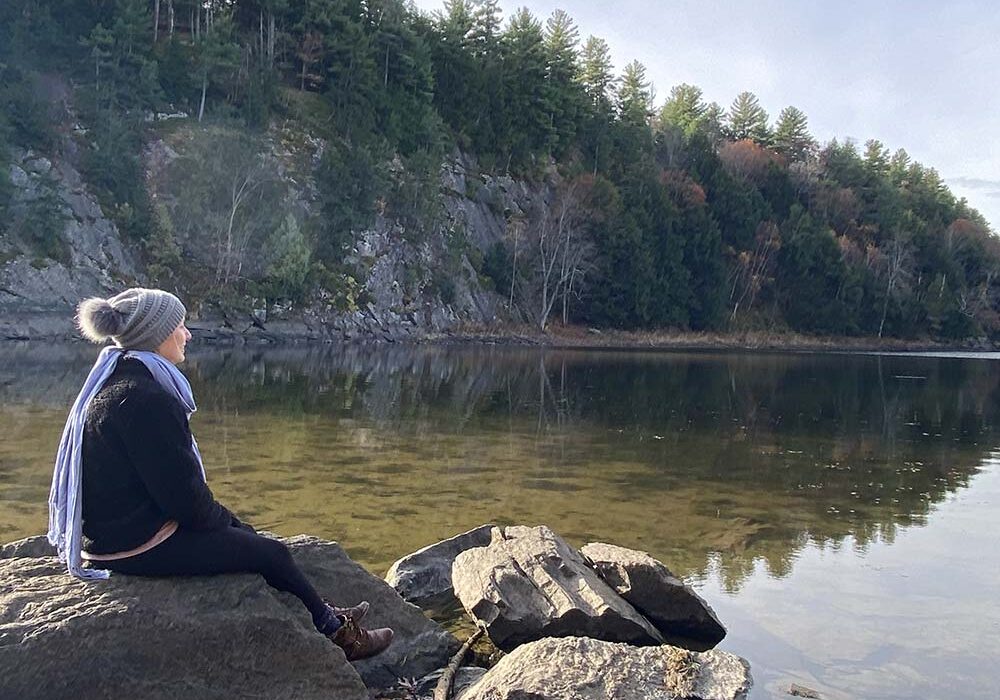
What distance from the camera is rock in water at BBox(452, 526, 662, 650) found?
5.65 metres

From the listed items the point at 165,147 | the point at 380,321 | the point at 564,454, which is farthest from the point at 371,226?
the point at 564,454

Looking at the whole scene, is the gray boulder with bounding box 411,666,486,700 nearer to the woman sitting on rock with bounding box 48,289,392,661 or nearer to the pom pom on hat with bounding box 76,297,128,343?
the woman sitting on rock with bounding box 48,289,392,661

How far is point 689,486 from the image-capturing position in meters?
11.7

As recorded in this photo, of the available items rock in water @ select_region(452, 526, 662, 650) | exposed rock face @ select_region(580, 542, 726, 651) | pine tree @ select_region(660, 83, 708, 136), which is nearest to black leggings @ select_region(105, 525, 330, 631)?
rock in water @ select_region(452, 526, 662, 650)

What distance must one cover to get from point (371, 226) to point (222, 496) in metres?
39.4

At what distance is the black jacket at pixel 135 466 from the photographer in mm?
3721

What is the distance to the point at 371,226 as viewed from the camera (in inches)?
1875

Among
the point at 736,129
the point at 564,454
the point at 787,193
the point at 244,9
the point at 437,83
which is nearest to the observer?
the point at 564,454

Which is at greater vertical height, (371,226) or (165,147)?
(165,147)

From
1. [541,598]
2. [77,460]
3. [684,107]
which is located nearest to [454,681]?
[541,598]

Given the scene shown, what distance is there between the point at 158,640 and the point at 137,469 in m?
0.82

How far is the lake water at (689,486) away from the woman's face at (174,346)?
3.72m

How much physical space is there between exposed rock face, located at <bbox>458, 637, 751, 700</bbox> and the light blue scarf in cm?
191

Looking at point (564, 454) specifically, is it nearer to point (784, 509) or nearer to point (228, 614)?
point (784, 509)
